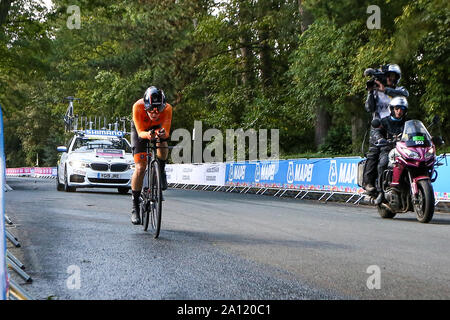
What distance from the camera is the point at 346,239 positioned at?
325 inches

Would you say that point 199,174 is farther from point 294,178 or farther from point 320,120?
point 294,178

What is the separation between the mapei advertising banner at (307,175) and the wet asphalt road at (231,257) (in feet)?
9.17

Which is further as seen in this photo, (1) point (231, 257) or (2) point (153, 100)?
(2) point (153, 100)

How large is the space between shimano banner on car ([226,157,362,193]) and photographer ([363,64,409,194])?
189 inches

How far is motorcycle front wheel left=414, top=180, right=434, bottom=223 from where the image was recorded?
988 centimetres

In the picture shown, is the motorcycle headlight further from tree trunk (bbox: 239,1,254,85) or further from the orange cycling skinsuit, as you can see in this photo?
tree trunk (bbox: 239,1,254,85)

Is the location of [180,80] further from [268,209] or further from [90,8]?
[268,209]

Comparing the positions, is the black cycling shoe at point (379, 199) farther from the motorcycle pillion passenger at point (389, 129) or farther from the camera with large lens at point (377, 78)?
the camera with large lens at point (377, 78)

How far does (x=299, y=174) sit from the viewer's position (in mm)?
19703

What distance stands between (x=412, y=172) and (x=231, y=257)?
181 inches

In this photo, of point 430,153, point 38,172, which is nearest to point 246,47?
point 430,153

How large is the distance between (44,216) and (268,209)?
16.0 ft

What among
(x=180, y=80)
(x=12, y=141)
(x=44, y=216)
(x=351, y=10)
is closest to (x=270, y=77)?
(x=180, y=80)

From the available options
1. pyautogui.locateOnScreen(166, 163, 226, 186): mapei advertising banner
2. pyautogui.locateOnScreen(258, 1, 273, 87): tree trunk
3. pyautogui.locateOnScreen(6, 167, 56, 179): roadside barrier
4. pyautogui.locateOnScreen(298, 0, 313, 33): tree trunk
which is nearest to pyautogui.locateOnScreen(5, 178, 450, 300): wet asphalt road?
pyautogui.locateOnScreen(166, 163, 226, 186): mapei advertising banner
